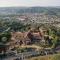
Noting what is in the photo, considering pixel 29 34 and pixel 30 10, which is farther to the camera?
pixel 30 10

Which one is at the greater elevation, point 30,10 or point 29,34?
point 30,10

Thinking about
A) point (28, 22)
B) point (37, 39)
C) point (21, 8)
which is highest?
point (21, 8)

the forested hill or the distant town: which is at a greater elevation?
the forested hill

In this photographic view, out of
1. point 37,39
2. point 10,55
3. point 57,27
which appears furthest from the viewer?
point 57,27

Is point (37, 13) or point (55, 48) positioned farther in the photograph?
point (37, 13)

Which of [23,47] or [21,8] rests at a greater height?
[21,8]

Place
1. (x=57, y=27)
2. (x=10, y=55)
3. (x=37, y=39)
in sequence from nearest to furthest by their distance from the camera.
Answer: (x=10, y=55) → (x=37, y=39) → (x=57, y=27)

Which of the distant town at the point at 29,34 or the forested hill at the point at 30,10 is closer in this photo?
the distant town at the point at 29,34

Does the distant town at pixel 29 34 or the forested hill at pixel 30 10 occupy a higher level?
the forested hill at pixel 30 10

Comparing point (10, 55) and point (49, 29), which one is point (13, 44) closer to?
point (10, 55)

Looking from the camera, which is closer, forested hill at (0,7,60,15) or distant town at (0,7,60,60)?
distant town at (0,7,60,60)

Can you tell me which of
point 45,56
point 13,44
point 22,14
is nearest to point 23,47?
point 13,44
